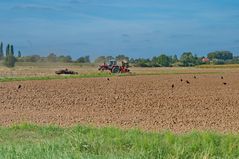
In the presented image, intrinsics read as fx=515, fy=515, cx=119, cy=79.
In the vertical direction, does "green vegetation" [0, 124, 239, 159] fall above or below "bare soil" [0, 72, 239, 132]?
above

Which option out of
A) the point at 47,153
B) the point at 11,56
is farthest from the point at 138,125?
the point at 11,56

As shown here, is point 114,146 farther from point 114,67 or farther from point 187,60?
point 187,60

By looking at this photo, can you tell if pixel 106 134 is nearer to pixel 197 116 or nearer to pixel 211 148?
pixel 211 148

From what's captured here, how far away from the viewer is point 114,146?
29.6 ft

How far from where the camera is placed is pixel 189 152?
→ 8.37 metres

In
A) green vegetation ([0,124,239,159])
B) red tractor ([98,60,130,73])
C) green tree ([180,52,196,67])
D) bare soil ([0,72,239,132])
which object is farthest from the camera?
green tree ([180,52,196,67])

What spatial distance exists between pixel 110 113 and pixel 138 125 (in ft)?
13.3

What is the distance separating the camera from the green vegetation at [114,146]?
7.12 m

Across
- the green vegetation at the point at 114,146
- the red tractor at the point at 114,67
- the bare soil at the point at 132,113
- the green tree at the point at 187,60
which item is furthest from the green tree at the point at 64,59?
the green vegetation at the point at 114,146

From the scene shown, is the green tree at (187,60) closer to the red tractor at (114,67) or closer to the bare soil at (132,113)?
the red tractor at (114,67)

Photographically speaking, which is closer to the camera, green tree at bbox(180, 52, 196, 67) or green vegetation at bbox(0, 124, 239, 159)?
green vegetation at bbox(0, 124, 239, 159)

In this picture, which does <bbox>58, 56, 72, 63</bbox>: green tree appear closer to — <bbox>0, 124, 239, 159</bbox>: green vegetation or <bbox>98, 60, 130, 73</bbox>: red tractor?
<bbox>98, 60, 130, 73</bbox>: red tractor

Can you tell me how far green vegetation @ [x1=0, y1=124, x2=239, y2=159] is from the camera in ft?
23.4

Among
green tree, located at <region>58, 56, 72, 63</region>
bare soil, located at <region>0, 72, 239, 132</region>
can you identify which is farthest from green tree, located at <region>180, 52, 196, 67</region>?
bare soil, located at <region>0, 72, 239, 132</region>
